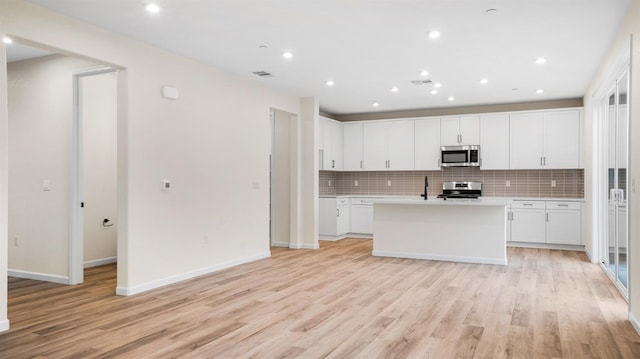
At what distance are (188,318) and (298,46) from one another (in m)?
2.98

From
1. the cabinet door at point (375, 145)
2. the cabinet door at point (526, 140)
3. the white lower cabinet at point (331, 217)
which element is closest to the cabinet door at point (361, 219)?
the white lower cabinet at point (331, 217)

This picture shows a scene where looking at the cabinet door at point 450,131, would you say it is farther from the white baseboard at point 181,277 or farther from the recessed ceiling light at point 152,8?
the recessed ceiling light at point 152,8

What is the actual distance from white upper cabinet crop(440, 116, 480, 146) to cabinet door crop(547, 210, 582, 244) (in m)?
1.88

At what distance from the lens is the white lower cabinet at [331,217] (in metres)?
8.93

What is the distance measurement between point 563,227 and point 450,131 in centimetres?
261

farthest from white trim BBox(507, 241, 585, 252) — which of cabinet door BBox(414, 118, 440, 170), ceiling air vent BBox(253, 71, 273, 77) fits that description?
ceiling air vent BBox(253, 71, 273, 77)

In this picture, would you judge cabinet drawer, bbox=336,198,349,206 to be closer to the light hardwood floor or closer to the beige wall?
the light hardwood floor

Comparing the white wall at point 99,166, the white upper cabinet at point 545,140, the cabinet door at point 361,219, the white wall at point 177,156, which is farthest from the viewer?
the cabinet door at point 361,219

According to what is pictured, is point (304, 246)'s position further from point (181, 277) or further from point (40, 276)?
point (40, 276)

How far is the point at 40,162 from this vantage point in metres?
5.41

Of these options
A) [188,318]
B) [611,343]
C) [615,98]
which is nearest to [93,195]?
[188,318]

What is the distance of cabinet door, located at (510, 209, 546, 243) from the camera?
782 centimetres

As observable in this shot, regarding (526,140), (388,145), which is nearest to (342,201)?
(388,145)

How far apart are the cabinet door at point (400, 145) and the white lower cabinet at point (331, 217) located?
134 cm
